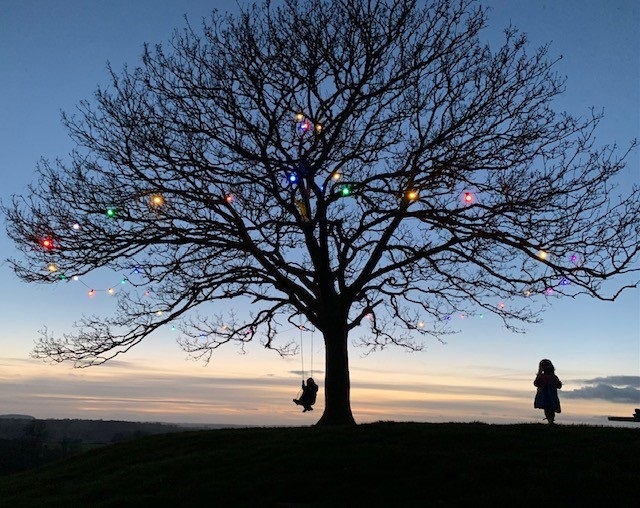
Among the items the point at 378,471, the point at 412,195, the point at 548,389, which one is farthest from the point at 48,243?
the point at 548,389

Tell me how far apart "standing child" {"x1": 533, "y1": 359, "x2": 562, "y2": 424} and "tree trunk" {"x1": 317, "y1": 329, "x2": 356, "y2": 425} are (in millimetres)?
4830

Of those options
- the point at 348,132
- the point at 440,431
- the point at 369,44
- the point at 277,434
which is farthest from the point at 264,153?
the point at 440,431

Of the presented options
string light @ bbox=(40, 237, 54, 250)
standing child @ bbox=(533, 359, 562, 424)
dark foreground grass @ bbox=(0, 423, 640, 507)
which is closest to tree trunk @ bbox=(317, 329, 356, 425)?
dark foreground grass @ bbox=(0, 423, 640, 507)

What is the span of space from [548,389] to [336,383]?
5.41 m

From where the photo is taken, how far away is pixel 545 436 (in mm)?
13055

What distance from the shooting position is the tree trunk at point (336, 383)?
Result: 1727cm

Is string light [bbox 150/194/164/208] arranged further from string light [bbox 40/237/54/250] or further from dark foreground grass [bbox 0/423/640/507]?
dark foreground grass [bbox 0/423/640/507]

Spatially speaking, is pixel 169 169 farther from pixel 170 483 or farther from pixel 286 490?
pixel 286 490

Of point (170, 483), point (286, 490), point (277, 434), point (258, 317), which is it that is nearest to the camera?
point (286, 490)

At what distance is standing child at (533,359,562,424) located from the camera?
56.1 ft

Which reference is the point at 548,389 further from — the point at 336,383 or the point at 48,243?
the point at 48,243

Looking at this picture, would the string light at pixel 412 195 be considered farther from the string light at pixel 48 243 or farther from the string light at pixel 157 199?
the string light at pixel 48 243

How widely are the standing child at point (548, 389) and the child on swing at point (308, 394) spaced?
571 centimetres

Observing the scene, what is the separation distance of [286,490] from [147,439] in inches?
350
